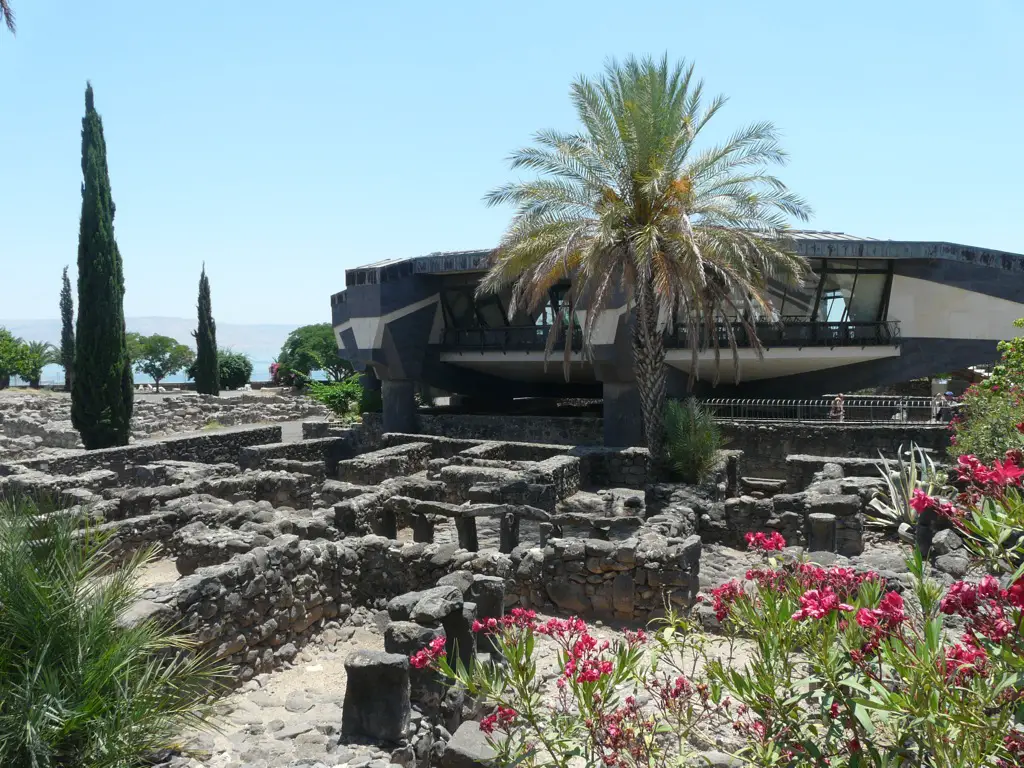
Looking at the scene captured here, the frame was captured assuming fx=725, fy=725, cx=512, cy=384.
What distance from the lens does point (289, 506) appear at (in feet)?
49.6

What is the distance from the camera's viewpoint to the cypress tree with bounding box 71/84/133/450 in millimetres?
23359

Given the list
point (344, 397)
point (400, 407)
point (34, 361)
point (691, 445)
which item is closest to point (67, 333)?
point (34, 361)

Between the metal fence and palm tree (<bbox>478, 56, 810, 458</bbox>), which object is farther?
the metal fence

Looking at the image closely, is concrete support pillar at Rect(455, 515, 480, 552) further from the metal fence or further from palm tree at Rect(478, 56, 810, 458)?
the metal fence

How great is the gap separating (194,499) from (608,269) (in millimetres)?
9610

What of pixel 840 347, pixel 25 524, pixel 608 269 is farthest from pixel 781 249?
pixel 25 524

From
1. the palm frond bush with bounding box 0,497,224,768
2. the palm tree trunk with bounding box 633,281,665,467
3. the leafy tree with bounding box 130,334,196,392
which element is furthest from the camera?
the leafy tree with bounding box 130,334,196,392

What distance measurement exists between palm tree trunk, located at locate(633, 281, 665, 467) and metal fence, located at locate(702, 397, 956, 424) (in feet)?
13.2

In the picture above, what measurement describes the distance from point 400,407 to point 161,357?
5200cm

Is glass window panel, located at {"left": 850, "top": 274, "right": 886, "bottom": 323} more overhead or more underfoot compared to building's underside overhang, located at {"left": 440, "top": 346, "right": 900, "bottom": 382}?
more overhead

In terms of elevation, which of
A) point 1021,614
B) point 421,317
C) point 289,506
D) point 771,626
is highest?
point 421,317

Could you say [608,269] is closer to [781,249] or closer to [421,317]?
[781,249]

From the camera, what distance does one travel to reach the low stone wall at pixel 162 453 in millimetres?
17047

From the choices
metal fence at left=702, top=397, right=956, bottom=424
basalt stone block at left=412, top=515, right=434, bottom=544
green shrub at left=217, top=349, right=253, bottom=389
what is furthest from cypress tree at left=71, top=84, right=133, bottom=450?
green shrub at left=217, top=349, right=253, bottom=389
